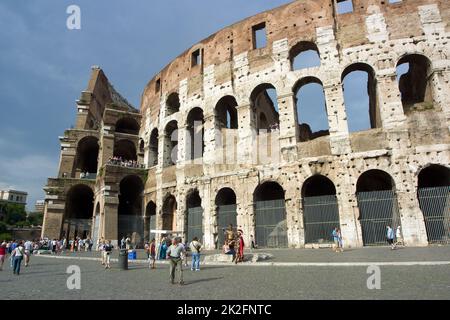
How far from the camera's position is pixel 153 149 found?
74.6 feet

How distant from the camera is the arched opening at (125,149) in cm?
2541

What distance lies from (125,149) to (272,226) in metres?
17.6

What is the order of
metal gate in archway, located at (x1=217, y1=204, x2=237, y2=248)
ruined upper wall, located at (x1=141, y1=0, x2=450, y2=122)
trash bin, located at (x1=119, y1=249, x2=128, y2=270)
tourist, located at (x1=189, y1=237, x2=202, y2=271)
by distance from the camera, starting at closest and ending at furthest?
tourist, located at (x1=189, y1=237, x2=202, y2=271)
trash bin, located at (x1=119, y1=249, x2=128, y2=270)
ruined upper wall, located at (x1=141, y1=0, x2=450, y2=122)
metal gate in archway, located at (x1=217, y1=204, x2=237, y2=248)

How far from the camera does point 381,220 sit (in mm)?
12820

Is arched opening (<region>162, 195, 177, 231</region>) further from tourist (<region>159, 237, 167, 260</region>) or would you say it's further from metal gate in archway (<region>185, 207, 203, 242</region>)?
tourist (<region>159, 237, 167, 260</region>)

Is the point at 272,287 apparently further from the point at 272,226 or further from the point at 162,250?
the point at 272,226

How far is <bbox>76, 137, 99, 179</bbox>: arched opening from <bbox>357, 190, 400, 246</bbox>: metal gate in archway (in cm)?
2102

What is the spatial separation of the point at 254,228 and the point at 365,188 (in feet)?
20.4

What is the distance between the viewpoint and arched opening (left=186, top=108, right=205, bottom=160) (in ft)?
63.8

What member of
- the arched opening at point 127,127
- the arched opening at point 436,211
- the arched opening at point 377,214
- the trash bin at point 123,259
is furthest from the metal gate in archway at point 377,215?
the arched opening at point 127,127

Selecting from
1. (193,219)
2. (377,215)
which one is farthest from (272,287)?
(193,219)

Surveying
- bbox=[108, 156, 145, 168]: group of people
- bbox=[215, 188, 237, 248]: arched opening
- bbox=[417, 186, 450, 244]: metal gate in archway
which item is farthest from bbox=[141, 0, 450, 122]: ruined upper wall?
bbox=[417, 186, 450, 244]: metal gate in archway

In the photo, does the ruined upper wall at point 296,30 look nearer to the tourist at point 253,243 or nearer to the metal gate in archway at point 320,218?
the metal gate in archway at point 320,218
